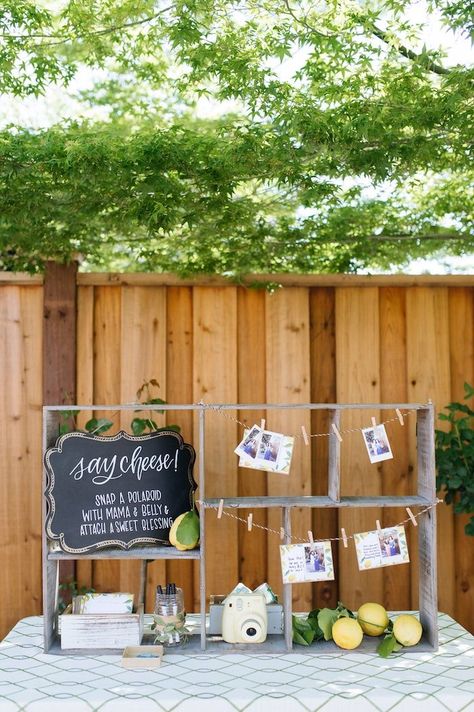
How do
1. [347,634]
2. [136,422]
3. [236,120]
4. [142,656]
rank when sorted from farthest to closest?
[136,422] < [236,120] < [347,634] < [142,656]

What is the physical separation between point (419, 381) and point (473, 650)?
4.57ft

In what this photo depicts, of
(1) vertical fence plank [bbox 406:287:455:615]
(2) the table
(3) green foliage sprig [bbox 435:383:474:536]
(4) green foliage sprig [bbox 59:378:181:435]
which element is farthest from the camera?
(1) vertical fence plank [bbox 406:287:455:615]

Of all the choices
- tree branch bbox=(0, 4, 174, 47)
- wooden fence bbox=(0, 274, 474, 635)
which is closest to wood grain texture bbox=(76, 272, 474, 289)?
wooden fence bbox=(0, 274, 474, 635)

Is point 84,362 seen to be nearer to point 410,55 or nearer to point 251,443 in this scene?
point 251,443

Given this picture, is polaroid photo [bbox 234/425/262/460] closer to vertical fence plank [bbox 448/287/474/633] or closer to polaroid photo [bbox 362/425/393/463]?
polaroid photo [bbox 362/425/393/463]

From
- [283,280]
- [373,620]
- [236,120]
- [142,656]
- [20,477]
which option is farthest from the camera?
[283,280]

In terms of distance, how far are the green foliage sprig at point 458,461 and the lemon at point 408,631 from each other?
743mm

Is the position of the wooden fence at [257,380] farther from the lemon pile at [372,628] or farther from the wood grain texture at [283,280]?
the lemon pile at [372,628]

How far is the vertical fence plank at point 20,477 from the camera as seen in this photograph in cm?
371

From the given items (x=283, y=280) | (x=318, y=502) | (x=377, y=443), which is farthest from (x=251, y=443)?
(x=283, y=280)

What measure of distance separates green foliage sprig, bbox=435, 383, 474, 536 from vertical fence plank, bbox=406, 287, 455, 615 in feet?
0.57

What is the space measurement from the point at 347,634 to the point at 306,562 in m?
0.29

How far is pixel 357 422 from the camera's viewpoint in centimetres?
374

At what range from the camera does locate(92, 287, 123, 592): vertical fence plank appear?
3.72m
